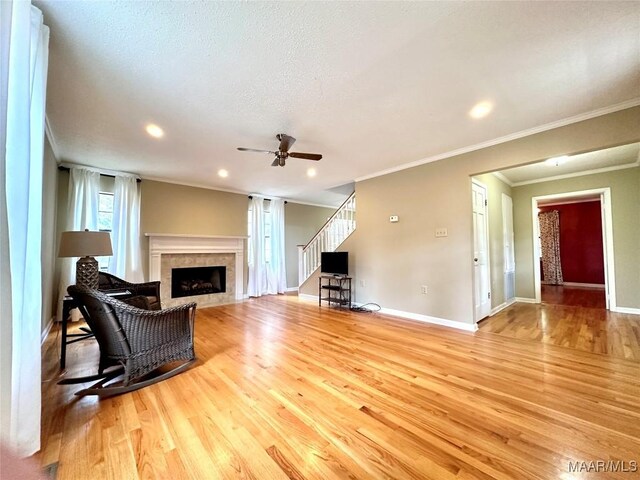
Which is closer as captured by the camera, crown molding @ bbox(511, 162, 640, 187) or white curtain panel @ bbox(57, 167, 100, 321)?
white curtain panel @ bbox(57, 167, 100, 321)

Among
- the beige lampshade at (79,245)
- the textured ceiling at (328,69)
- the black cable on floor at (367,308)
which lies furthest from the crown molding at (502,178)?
the beige lampshade at (79,245)

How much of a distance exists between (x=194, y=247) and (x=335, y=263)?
10.2 feet

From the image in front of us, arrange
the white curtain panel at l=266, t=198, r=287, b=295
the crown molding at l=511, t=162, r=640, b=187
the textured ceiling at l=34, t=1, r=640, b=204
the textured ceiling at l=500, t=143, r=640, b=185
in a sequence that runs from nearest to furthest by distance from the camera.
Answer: the textured ceiling at l=34, t=1, r=640, b=204 < the textured ceiling at l=500, t=143, r=640, b=185 < the crown molding at l=511, t=162, r=640, b=187 < the white curtain panel at l=266, t=198, r=287, b=295

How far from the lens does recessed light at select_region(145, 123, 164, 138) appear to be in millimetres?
2915

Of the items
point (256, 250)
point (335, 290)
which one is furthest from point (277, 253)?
point (335, 290)

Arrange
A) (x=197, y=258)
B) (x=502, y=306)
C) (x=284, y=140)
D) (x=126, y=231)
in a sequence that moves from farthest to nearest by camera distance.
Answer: (x=197, y=258), (x=502, y=306), (x=126, y=231), (x=284, y=140)

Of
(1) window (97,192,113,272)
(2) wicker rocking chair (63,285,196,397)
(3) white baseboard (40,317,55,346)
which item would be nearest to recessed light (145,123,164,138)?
(2) wicker rocking chair (63,285,196,397)

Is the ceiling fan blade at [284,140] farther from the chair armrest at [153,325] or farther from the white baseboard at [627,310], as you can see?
the white baseboard at [627,310]

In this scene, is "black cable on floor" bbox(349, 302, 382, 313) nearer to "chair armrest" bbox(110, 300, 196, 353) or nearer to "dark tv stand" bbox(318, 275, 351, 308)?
"dark tv stand" bbox(318, 275, 351, 308)

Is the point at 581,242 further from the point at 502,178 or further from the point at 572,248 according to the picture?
the point at 502,178

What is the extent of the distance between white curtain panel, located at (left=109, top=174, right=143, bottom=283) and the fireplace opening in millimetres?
734

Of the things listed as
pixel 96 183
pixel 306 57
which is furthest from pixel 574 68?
pixel 96 183

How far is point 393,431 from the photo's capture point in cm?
159

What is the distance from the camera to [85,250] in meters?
2.61
